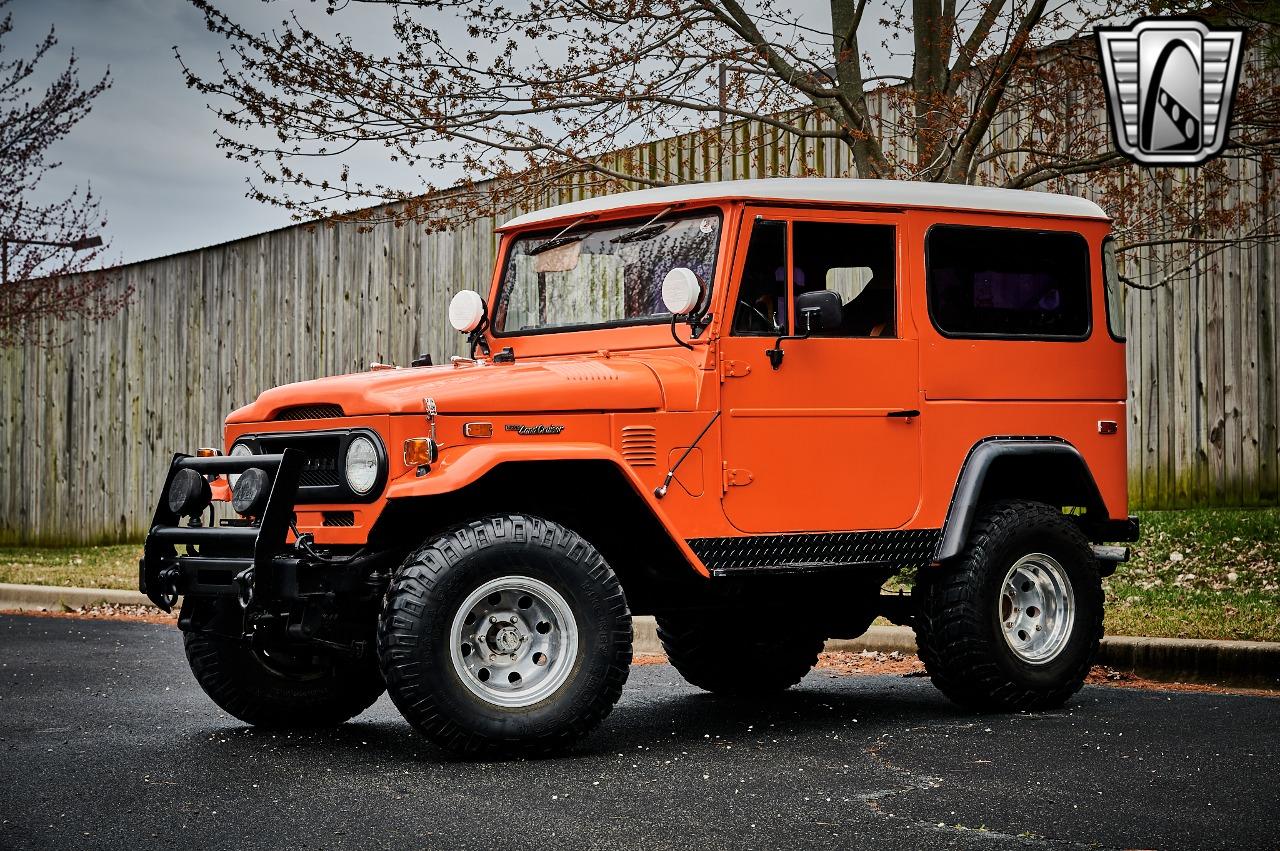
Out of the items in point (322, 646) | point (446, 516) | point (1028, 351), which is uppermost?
point (1028, 351)

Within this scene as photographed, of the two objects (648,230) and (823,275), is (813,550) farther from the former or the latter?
(648,230)

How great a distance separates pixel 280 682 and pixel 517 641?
4.97 ft

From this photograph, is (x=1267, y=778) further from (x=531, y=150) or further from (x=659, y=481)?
(x=531, y=150)

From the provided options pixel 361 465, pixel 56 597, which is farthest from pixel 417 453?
pixel 56 597

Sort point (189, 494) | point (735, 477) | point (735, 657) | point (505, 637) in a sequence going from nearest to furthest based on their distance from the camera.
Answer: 1. point (505, 637)
2. point (189, 494)
3. point (735, 477)
4. point (735, 657)

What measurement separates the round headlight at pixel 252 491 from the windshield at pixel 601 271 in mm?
1969

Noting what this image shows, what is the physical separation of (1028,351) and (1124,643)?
222 centimetres

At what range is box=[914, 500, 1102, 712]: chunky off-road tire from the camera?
7652 millimetres

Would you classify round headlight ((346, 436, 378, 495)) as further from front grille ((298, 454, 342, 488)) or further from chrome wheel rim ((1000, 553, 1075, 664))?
chrome wheel rim ((1000, 553, 1075, 664))

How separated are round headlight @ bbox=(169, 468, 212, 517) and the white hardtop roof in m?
2.30

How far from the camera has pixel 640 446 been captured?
22.7 feet

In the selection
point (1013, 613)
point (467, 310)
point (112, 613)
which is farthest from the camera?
point (112, 613)

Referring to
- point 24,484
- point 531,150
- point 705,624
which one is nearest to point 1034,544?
point 705,624

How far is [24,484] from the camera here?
853 inches
